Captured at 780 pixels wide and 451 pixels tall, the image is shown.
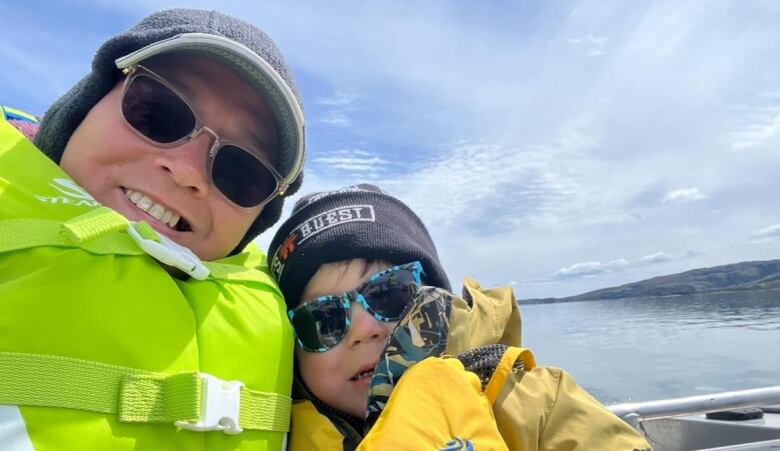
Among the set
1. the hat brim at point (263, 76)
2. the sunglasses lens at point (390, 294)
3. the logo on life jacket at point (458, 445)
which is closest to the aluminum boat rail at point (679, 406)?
the sunglasses lens at point (390, 294)

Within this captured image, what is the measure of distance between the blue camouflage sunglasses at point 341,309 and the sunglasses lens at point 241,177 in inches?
15.5

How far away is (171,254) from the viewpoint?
124cm

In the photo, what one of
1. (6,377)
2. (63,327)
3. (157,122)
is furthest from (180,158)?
(6,377)

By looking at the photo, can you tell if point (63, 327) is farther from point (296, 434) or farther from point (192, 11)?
point (192, 11)

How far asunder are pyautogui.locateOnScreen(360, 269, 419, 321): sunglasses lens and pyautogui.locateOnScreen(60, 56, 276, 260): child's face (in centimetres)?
47

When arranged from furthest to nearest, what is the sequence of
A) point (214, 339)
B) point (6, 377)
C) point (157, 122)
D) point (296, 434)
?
point (296, 434) < point (157, 122) < point (214, 339) < point (6, 377)

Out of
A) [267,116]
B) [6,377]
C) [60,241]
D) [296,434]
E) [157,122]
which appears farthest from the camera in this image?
[267,116]

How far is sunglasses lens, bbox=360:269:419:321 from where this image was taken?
1.77 meters

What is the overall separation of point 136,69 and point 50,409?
3.04 ft

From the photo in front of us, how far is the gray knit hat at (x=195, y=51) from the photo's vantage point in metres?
1.46

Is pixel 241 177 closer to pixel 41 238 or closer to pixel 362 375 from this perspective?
pixel 41 238

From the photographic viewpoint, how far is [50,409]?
925 mm

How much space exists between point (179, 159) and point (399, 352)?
79 cm

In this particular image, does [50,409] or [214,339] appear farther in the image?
[214,339]
